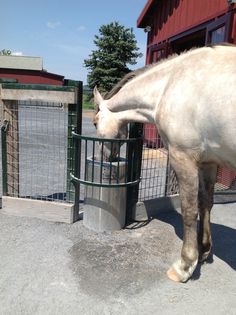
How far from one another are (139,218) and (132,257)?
1084 millimetres

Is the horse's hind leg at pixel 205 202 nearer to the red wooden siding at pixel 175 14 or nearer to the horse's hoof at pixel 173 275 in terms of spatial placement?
the horse's hoof at pixel 173 275

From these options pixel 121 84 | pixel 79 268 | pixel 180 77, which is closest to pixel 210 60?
pixel 180 77

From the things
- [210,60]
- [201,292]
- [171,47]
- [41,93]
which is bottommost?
[201,292]

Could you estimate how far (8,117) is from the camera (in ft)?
14.6

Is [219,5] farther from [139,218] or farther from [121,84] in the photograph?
[139,218]

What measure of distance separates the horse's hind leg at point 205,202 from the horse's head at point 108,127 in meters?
1.05

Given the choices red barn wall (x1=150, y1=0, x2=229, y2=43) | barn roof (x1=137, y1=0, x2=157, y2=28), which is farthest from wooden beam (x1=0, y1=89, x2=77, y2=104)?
barn roof (x1=137, y1=0, x2=157, y2=28)

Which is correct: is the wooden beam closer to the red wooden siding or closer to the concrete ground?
the concrete ground

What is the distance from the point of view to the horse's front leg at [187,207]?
3070 mm

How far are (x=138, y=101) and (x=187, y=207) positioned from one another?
3.95 ft

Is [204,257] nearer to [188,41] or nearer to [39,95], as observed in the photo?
[39,95]

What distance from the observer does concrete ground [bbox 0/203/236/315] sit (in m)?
2.79

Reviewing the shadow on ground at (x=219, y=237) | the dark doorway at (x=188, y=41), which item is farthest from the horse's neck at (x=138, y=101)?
the dark doorway at (x=188, y=41)

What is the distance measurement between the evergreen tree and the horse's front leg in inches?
1018
